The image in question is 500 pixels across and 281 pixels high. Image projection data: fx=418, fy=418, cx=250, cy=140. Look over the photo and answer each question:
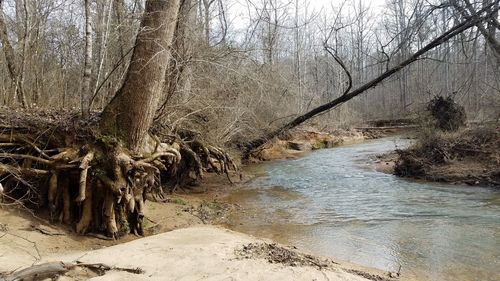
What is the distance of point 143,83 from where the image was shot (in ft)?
23.5

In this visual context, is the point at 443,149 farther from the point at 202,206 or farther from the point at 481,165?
the point at 202,206

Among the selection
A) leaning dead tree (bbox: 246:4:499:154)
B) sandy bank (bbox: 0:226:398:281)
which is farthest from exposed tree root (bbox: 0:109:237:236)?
leaning dead tree (bbox: 246:4:499:154)

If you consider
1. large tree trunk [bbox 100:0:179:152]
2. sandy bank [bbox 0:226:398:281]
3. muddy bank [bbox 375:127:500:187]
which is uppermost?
large tree trunk [bbox 100:0:179:152]

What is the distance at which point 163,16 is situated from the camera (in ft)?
24.4

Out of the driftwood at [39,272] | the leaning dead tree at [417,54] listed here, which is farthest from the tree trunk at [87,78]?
the leaning dead tree at [417,54]

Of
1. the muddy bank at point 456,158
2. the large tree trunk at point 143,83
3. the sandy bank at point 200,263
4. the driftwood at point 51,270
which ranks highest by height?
the large tree trunk at point 143,83

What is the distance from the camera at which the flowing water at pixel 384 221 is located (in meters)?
6.17

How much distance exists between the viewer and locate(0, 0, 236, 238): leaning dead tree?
6656 mm

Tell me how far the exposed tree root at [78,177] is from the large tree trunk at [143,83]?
1.07ft

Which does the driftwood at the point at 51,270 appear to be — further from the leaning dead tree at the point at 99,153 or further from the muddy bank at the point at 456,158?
the muddy bank at the point at 456,158

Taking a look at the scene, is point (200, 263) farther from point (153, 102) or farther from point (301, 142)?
point (301, 142)

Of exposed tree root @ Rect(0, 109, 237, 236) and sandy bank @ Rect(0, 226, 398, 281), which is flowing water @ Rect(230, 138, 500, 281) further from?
exposed tree root @ Rect(0, 109, 237, 236)

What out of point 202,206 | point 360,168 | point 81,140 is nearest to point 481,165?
point 360,168

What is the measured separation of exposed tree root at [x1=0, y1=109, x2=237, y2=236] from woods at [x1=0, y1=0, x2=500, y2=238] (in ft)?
0.06
